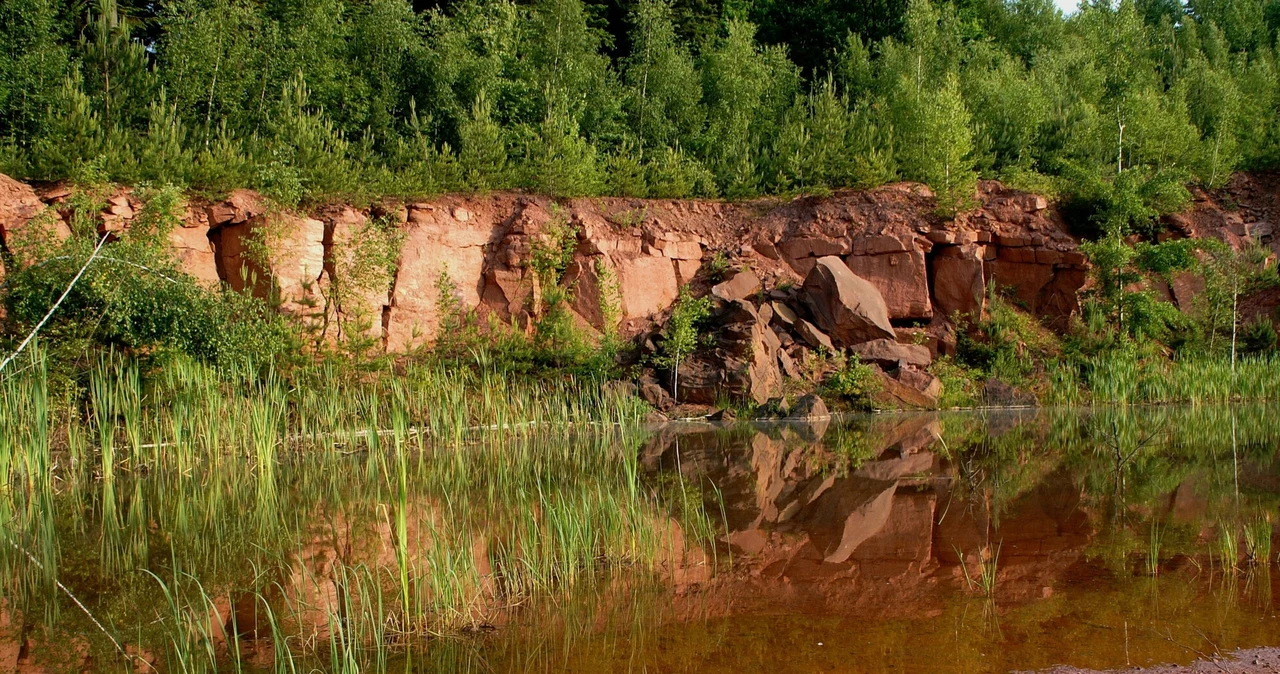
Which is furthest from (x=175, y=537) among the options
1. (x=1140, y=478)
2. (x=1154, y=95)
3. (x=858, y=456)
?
(x=1154, y=95)

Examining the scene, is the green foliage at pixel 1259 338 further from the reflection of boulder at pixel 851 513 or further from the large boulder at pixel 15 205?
the large boulder at pixel 15 205

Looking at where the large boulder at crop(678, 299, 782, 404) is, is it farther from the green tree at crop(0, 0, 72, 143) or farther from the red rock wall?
the green tree at crop(0, 0, 72, 143)

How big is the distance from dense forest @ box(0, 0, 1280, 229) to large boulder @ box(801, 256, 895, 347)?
4.63m

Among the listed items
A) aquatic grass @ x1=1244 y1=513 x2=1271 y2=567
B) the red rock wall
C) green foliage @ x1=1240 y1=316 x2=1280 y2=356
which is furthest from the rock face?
aquatic grass @ x1=1244 y1=513 x2=1271 y2=567

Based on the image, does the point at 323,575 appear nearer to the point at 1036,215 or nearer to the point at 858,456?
the point at 858,456

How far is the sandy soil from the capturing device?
383 centimetres

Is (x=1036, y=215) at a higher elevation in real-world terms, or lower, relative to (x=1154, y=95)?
lower

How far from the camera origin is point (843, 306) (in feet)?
69.3

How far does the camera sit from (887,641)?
4375 millimetres

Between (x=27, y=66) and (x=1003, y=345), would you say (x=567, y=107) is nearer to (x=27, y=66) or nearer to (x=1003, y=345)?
(x=27, y=66)

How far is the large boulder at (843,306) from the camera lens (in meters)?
21.1

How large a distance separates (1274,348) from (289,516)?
2482cm

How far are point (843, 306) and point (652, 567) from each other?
16.1 meters

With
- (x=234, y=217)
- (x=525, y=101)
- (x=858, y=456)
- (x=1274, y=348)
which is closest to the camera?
(x=858, y=456)
